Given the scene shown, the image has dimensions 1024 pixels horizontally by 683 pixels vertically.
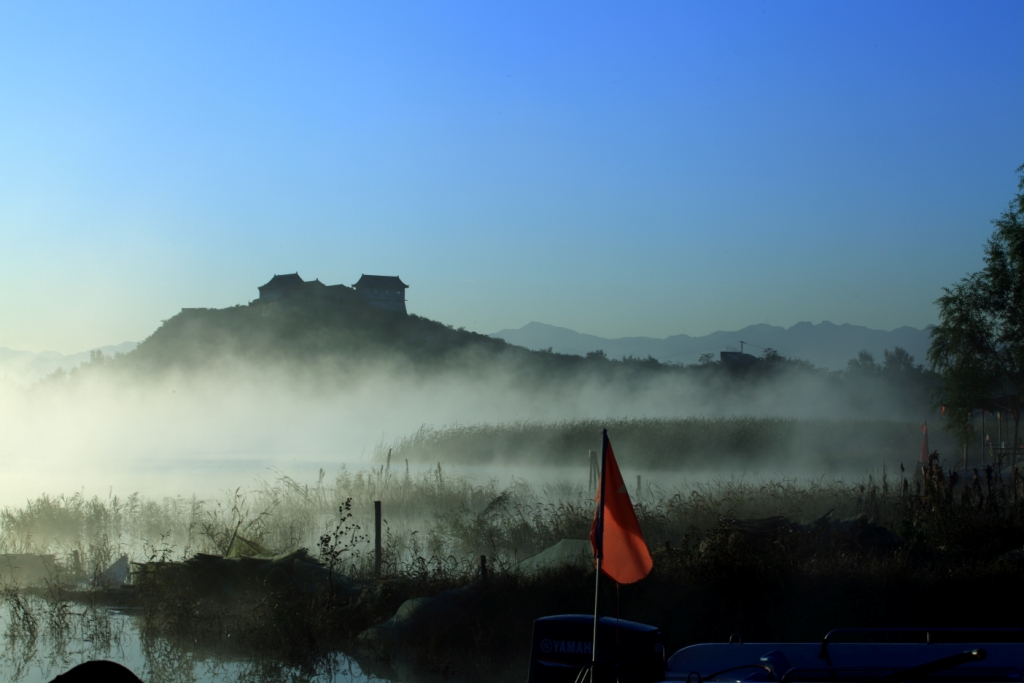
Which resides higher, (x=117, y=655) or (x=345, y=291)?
(x=345, y=291)

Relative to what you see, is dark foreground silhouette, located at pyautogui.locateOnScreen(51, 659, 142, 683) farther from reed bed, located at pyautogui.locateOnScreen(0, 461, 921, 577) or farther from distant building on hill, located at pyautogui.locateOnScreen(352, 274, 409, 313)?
distant building on hill, located at pyautogui.locateOnScreen(352, 274, 409, 313)

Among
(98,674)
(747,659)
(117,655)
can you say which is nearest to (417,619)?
(117,655)

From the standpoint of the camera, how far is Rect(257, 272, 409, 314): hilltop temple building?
106312 mm

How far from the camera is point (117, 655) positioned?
34.9ft

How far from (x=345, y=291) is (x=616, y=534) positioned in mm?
104634

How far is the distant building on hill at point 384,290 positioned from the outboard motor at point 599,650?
382 feet

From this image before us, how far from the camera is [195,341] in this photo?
299ft

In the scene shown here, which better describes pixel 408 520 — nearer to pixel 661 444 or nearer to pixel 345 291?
pixel 661 444

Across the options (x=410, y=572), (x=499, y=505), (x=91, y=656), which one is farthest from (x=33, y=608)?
(x=499, y=505)

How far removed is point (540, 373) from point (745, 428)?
44.5m

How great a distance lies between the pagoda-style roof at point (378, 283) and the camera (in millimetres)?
124188

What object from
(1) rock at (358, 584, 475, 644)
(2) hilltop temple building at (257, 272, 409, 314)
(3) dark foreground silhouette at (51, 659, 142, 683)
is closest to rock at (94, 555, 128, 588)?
(1) rock at (358, 584, 475, 644)

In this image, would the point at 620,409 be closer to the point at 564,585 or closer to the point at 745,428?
the point at 745,428

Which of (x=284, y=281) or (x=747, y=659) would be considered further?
(x=284, y=281)
